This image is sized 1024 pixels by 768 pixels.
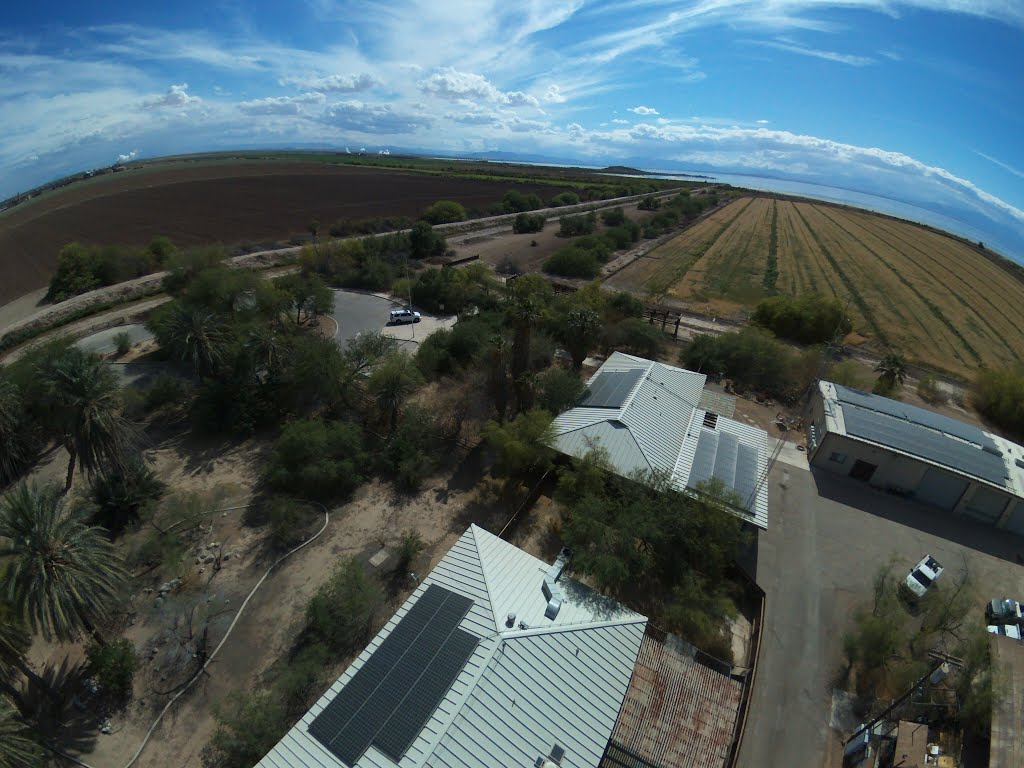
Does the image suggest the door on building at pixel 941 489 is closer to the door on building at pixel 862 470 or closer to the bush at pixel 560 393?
the door on building at pixel 862 470

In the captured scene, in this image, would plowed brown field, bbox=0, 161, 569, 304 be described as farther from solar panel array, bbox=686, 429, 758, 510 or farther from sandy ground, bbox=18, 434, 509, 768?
solar panel array, bbox=686, 429, 758, 510

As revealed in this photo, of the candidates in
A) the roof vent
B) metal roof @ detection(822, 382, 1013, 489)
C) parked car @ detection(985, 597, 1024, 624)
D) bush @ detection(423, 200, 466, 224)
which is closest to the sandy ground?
the roof vent

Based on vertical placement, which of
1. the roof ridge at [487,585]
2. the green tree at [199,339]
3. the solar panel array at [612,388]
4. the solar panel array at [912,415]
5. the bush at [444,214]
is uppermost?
the bush at [444,214]

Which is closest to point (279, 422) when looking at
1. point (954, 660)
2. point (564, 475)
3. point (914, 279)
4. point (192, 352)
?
point (192, 352)

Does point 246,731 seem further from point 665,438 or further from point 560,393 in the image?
point 665,438

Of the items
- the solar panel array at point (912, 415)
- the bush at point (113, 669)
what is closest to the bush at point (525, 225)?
the solar panel array at point (912, 415)

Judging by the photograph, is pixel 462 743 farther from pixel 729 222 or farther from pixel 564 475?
pixel 729 222
